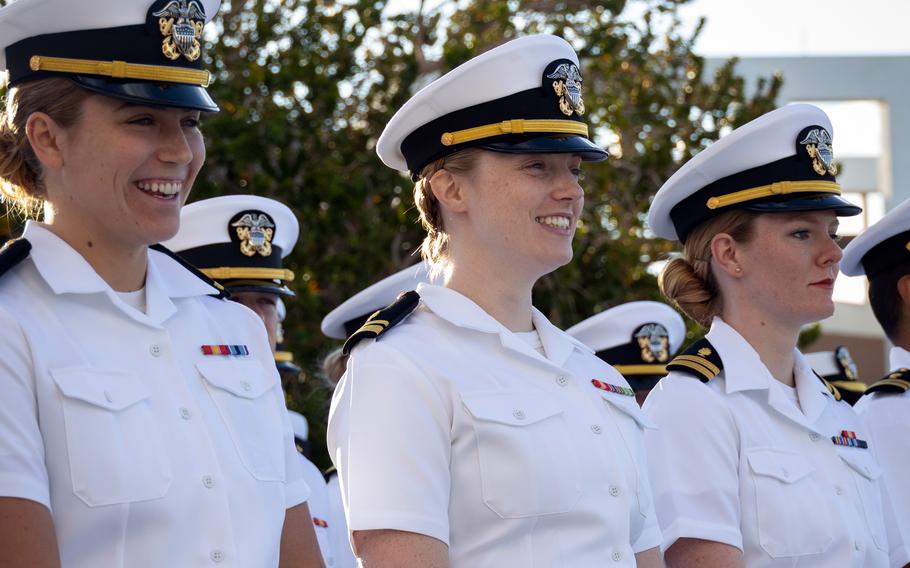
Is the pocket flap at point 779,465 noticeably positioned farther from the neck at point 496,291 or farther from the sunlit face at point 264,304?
the sunlit face at point 264,304

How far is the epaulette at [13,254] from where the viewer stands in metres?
2.77

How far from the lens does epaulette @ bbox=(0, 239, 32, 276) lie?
277 cm

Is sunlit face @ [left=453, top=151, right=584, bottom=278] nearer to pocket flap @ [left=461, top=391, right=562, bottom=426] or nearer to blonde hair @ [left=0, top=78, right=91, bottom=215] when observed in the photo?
pocket flap @ [left=461, top=391, right=562, bottom=426]

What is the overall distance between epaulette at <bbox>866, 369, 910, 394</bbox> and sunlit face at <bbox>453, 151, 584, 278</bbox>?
1.72 m

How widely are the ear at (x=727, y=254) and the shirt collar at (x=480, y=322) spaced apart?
91cm

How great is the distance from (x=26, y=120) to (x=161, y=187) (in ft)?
1.00

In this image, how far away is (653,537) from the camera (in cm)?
328

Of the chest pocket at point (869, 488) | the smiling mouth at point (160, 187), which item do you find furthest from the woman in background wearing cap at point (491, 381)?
the chest pocket at point (869, 488)

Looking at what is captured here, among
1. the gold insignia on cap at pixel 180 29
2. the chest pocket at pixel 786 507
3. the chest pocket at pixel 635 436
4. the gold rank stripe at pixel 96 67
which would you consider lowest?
the chest pocket at pixel 786 507

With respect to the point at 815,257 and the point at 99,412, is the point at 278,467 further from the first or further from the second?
the point at 815,257

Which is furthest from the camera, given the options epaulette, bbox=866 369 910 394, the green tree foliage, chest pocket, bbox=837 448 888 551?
the green tree foliage

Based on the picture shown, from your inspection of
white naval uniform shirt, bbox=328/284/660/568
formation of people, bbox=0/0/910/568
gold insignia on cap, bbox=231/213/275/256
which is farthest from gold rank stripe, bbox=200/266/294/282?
white naval uniform shirt, bbox=328/284/660/568

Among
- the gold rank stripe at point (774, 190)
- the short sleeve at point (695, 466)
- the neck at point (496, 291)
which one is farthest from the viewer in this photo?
the gold rank stripe at point (774, 190)

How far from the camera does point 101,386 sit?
8.77ft
